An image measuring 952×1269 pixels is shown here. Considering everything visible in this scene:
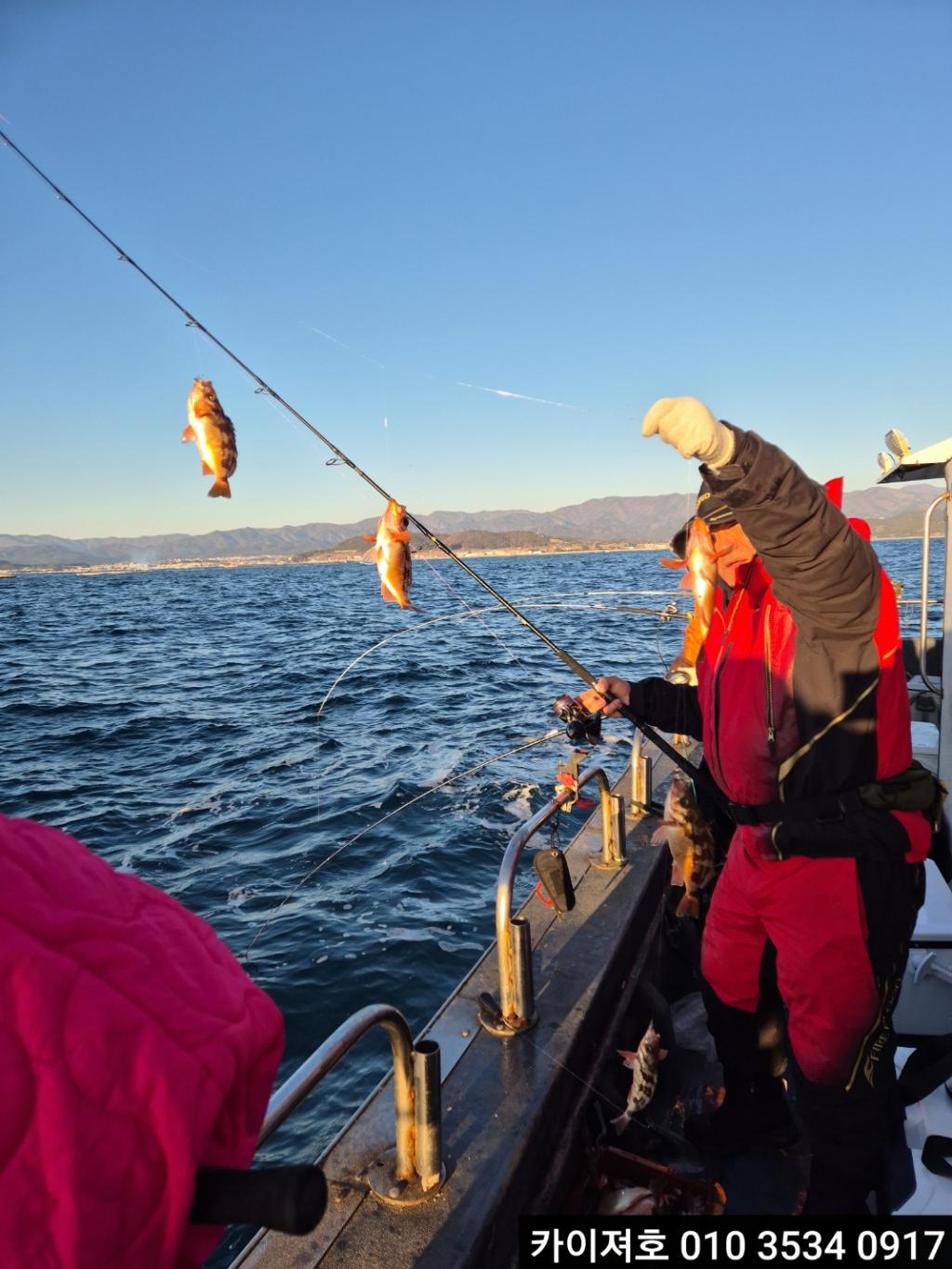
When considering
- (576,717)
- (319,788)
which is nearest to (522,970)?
(576,717)

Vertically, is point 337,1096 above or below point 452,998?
below

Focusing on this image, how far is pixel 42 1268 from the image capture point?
749mm

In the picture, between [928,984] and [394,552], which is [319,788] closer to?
[394,552]

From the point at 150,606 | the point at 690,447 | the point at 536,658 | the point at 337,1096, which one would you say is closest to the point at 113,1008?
the point at 690,447

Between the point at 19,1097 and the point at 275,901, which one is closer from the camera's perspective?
the point at 19,1097

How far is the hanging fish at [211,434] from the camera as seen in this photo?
404 centimetres

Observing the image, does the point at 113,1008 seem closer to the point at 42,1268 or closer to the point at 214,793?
the point at 42,1268

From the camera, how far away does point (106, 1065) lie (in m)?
0.80

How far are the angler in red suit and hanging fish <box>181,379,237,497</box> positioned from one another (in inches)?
102

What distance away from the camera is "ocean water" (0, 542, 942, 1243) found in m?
6.05

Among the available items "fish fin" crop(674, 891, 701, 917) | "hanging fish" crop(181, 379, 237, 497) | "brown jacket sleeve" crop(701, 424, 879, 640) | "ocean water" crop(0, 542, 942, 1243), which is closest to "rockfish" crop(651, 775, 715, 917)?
"fish fin" crop(674, 891, 701, 917)

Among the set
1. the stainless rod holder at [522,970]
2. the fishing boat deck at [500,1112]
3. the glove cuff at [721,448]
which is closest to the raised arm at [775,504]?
the glove cuff at [721,448]

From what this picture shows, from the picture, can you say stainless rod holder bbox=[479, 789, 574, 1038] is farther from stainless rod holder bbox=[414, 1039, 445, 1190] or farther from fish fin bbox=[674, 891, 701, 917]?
fish fin bbox=[674, 891, 701, 917]

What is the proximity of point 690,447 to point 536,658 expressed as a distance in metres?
18.4
